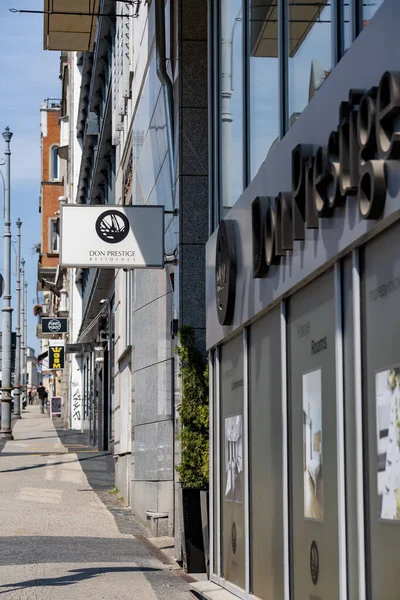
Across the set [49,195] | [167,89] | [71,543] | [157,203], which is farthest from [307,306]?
[49,195]

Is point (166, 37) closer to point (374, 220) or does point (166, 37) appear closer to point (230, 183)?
point (230, 183)

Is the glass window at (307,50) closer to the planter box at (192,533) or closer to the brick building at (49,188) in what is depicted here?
the planter box at (192,533)

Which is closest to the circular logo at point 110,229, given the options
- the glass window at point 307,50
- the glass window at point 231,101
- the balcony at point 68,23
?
the glass window at point 231,101

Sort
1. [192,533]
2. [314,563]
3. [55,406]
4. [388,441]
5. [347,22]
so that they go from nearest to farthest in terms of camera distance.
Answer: [388,441] → [347,22] → [314,563] → [192,533] → [55,406]

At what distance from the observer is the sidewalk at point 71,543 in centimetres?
1126

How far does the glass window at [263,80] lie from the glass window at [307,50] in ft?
1.96

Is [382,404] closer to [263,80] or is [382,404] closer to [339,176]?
[339,176]

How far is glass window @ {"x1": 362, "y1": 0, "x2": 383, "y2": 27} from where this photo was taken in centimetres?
619

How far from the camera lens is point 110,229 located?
1452cm

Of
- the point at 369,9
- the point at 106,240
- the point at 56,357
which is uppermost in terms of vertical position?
the point at 56,357

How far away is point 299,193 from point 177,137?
22.6 ft

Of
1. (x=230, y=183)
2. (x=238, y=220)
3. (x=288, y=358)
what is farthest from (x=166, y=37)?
(x=288, y=358)

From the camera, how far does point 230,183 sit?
11531mm

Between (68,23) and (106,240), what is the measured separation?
7.56 metres
